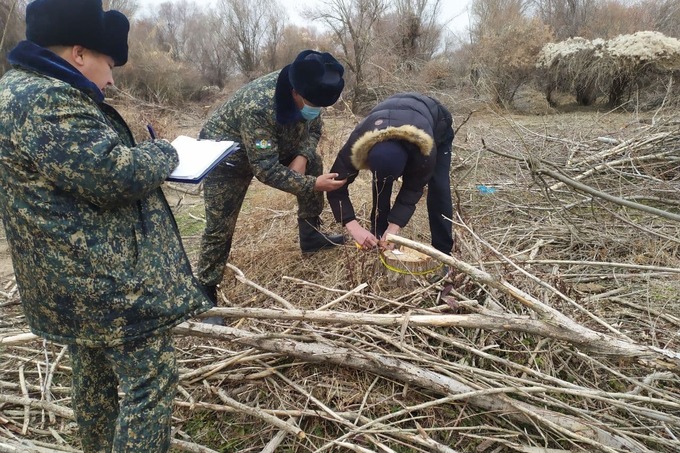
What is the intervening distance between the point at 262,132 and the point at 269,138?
5 cm

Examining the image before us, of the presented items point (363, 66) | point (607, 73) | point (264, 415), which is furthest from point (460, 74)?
point (264, 415)

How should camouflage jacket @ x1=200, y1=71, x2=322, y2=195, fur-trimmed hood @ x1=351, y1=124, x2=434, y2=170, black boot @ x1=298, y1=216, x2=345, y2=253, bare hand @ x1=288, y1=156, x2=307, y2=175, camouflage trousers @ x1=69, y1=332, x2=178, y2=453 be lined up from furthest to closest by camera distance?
black boot @ x1=298, y1=216, x2=345, y2=253 < bare hand @ x1=288, y1=156, x2=307, y2=175 < camouflage jacket @ x1=200, y1=71, x2=322, y2=195 < fur-trimmed hood @ x1=351, y1=124, x2=434, y2=170 < camouflage trousers @ x1=69, y1=332, x2=178, y2=453

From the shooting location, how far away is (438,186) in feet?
9.89

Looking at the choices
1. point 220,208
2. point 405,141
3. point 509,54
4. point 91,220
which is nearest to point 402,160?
point 405,141

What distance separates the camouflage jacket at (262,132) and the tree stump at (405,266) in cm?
67

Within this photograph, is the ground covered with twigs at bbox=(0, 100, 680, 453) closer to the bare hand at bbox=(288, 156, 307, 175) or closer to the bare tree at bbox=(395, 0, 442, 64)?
the bare hand at bbox=(288, 156, 307, 175)

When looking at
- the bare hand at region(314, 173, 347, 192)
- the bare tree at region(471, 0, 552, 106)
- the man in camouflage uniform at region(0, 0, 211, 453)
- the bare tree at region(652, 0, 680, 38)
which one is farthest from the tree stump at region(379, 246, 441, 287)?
the bare tree at region(652, 0, 680, 38)

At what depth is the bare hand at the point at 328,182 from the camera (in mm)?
2818

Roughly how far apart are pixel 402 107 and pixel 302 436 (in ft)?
6.18

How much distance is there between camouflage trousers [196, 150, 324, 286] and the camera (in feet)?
9.56

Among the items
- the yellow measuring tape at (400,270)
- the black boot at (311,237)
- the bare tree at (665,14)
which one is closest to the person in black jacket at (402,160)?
the yellow measuring tape at (400,270)

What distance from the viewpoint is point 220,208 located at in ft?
9.73

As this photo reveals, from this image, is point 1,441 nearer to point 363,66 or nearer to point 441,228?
point 441,228

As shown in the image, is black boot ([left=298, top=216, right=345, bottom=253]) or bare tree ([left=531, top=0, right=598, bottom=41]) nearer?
black boot ([left=298, top=216, right=345, bottom=253])
